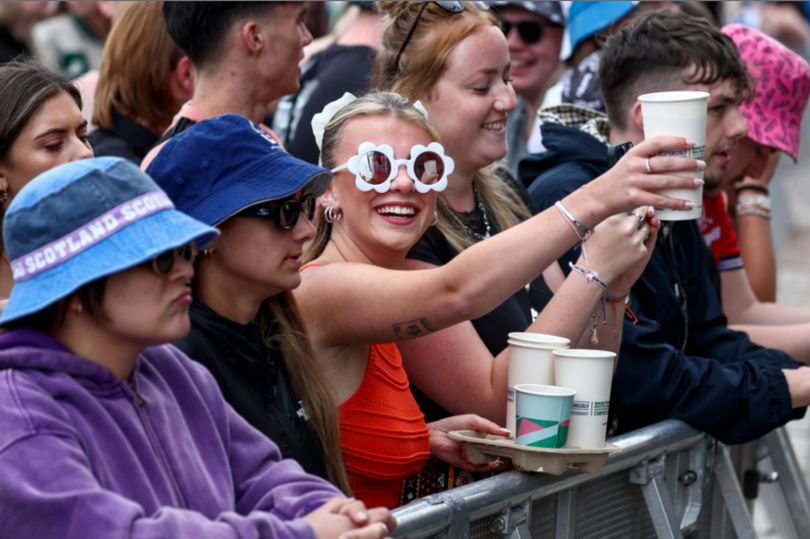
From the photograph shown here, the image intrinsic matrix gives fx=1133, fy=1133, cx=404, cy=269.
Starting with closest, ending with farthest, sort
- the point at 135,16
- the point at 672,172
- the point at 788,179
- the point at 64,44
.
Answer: the point at 672,172 → the point at 135,16 → the point at 64,44 → the point at 788,179

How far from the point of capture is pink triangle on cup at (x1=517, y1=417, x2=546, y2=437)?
2.81 meters

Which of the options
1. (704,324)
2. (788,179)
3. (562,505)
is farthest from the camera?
(788,179)

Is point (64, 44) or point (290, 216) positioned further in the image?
point (64, 44)

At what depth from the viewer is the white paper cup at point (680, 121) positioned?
2752 millimetres

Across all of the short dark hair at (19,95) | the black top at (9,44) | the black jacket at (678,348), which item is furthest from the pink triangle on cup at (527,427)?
the black top at (9,44)

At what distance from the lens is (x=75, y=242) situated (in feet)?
6.18

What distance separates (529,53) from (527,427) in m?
4.39

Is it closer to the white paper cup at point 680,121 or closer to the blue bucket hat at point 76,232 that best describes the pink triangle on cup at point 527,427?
the white paper cup at point 680,121

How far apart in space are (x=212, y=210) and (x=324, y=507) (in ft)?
2.41

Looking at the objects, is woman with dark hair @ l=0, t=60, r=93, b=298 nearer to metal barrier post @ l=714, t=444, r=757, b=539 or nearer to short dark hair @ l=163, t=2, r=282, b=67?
short dark hair @ l=163, t=2, r=282, b=67

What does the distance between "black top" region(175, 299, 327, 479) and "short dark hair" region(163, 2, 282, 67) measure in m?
1.84

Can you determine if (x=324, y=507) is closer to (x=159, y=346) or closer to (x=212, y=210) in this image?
(x=159, y=346)

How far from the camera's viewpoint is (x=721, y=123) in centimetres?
407

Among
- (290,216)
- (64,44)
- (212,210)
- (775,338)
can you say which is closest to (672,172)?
(290,216)
